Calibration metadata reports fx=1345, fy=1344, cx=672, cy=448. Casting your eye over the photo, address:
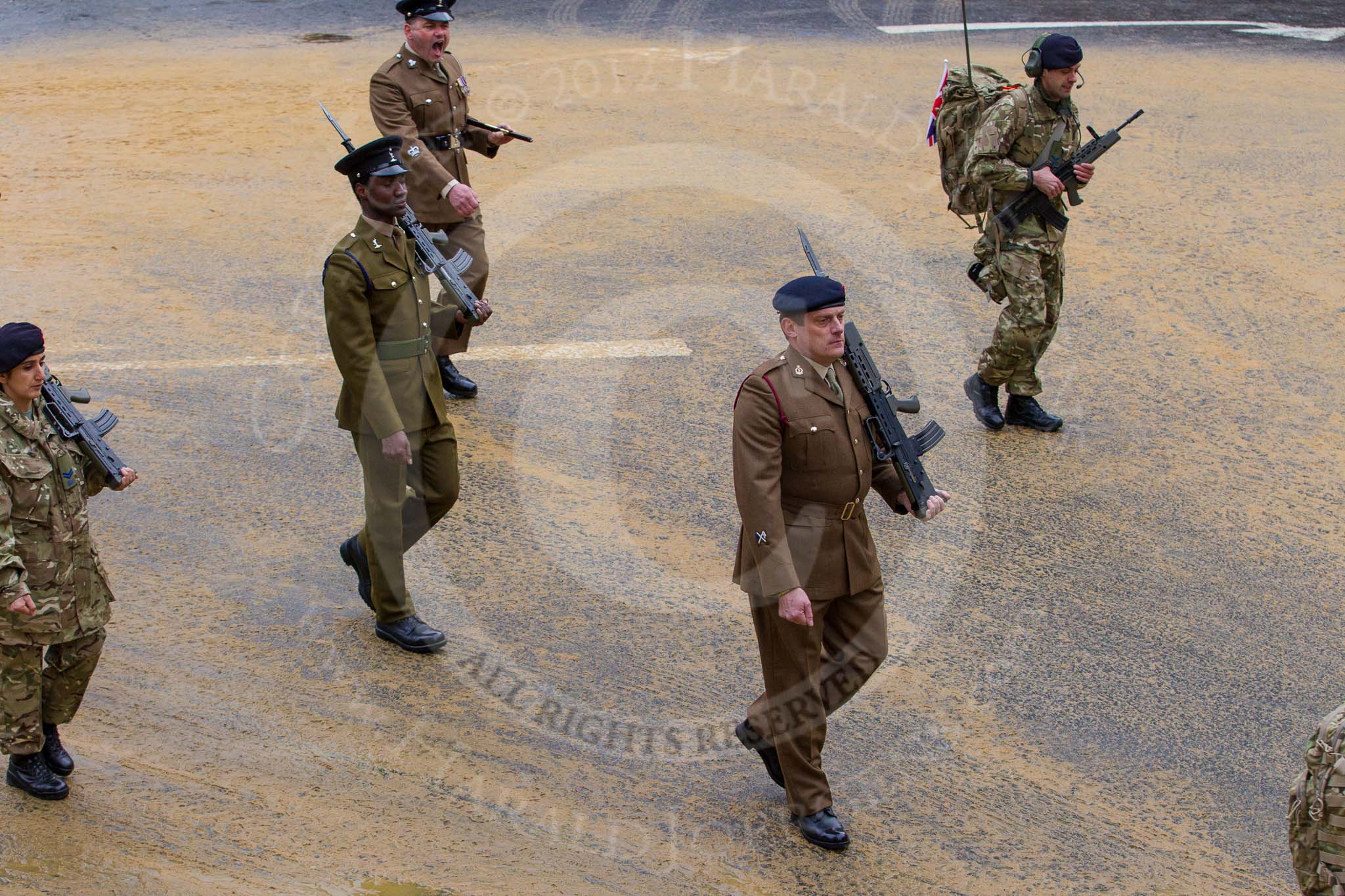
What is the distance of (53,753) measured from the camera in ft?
14.7

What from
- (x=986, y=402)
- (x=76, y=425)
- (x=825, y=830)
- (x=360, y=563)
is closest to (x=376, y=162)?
(x=76, y=425)

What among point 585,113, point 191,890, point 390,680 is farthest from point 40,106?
point 191,890

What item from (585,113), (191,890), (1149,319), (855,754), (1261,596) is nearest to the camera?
(191,890)

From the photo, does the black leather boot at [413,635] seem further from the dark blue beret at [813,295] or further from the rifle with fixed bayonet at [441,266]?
the dark blue beret at [813,295]

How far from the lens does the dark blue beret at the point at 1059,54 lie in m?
6.65

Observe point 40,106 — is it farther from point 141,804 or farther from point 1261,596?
point 1261,596

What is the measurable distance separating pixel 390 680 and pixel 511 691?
0.47 m

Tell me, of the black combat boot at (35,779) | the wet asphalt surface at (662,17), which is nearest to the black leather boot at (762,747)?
the black combat boot at (35,779)

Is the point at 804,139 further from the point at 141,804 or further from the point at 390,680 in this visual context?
the point at 141,804

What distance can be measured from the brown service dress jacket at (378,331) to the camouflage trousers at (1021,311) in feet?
10.6

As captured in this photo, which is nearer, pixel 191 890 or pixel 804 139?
pixel 191 890

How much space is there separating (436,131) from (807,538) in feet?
12.8

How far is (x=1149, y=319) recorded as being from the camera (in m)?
8.48

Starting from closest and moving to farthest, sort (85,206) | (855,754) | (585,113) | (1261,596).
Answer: (855,754) → (1261,596) → (85,206) → (585,113)
